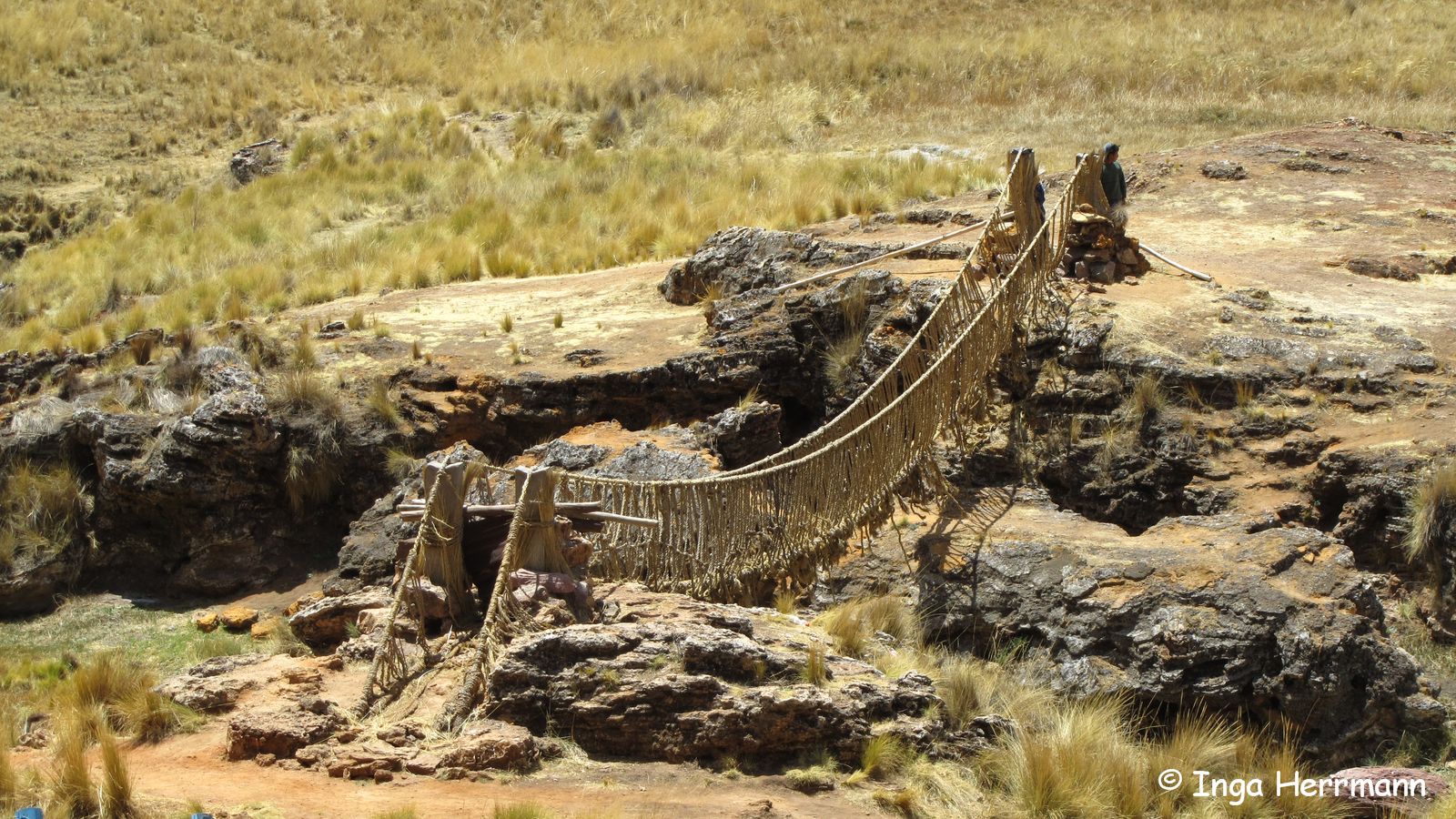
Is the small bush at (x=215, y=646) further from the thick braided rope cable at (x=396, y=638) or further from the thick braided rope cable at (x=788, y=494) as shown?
the thick braided rope cable at (x=788, y=494)

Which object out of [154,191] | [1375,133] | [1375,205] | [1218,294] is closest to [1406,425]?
[1218,294]

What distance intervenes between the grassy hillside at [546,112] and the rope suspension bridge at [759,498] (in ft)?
17.3

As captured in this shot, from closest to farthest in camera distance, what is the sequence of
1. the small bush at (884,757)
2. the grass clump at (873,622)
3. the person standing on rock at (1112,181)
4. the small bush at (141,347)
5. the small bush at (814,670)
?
1. the small bush at (884,757)
2. the small bush at (814,670)
3. the grass clump at (873,622)
4. the person standing on rock at (1112,181)
5. the small bush at (141,347)

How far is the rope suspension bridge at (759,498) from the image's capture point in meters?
5.97

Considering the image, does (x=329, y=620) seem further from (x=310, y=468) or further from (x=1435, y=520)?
(x=1435, y=520)

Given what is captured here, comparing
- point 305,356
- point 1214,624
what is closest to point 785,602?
point 1214,624

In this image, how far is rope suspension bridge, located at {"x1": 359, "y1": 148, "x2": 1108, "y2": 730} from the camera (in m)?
5.97

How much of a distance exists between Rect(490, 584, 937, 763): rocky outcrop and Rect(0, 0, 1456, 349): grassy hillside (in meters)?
8.15

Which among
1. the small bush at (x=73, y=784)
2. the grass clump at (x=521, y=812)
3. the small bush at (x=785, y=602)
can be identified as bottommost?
the small bush at (x=785, y=602)

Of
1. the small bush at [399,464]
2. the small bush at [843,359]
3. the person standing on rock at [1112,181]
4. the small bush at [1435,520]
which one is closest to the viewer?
the small bush at [1435,520]

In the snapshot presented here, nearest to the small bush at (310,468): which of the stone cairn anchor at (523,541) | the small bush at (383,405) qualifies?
the small bush at (383,405)

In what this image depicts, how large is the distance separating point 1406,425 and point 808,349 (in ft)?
13.5

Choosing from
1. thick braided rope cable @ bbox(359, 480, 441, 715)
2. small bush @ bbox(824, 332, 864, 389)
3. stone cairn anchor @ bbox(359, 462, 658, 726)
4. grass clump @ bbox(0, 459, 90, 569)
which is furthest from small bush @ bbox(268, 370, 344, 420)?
thick braided rope cable @ bbox(359, 480, 441, 715)

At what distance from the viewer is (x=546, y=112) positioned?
66.9ft
